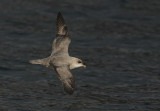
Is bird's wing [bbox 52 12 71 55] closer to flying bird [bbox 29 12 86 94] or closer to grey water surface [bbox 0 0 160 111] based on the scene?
flying bird [bbox 29 12 86 94]

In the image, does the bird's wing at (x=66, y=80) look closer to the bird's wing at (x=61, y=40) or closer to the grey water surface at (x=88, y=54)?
the bird's wing at (x=61, y=40)

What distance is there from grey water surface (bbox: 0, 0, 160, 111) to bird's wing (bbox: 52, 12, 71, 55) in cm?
176

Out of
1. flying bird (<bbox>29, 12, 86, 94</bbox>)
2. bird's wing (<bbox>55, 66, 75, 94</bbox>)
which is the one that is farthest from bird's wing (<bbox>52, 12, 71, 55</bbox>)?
bird's wing (<bbox>55, 66, 75, 94</bbox>)

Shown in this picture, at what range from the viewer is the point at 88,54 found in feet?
66.9

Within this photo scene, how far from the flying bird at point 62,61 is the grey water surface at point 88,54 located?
1620mm

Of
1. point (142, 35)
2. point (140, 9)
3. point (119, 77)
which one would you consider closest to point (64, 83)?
point (119, 77)

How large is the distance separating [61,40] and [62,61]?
1.24 metres

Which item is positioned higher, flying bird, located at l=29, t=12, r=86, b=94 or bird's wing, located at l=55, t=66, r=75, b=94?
flying bird, located at l=29, t=12, r=86, b=94

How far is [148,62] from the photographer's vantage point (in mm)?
20125

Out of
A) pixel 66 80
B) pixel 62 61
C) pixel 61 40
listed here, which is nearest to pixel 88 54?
pixel 61 40

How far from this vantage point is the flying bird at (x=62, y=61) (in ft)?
44.5

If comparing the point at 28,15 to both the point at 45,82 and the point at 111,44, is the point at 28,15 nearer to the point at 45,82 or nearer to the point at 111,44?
the point at 111,44

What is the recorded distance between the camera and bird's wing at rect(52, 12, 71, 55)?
1541 centimetres

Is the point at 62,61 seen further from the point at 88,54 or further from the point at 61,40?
the point at 88,54
